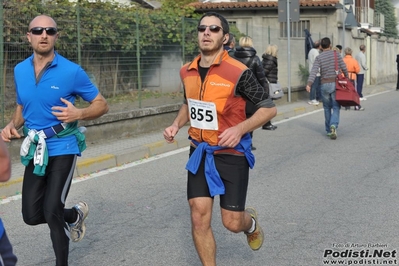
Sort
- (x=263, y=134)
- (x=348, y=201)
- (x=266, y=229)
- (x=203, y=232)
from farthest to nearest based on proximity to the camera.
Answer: (x=263, y=134)
(x=348, y=201)
(x=266, y=229)
(x=203, y=232)

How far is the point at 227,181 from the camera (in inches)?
183

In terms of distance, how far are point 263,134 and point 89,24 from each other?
393cm

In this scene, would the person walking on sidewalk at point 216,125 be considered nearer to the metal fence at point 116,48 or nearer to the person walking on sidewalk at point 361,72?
the metal fence at point 116,48

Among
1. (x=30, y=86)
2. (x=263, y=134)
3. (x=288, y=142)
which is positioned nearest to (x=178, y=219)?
(x=30, y=86)

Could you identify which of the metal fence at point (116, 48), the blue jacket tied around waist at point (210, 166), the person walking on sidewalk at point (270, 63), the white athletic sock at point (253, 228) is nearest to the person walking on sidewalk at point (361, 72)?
the metal fence at point (116, 48)

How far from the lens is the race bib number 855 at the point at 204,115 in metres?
4.59

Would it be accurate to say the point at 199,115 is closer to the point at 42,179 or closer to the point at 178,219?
the point at 42,179

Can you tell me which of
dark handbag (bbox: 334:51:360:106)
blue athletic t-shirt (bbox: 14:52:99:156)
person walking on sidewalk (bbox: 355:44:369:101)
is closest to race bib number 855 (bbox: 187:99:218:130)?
blue athletic t-shirt (bbox: 14:52:99:156)

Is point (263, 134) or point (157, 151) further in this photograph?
point (263, 134)

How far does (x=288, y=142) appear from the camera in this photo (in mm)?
12281

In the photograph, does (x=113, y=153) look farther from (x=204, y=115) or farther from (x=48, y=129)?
(x=204, y=115)

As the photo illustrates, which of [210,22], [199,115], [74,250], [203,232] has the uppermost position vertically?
[210,22]

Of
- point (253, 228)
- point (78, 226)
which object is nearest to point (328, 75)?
point (253, 228)

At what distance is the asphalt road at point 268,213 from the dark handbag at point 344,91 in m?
0.92
